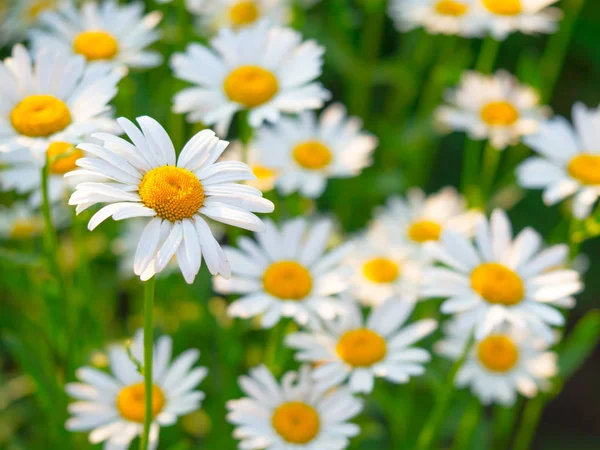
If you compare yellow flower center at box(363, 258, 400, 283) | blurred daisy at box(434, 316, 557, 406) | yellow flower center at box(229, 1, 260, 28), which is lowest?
blurred daisy at box(434, 316, 557, 406)

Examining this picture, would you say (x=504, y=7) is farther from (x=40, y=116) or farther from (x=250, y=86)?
(x=40, y=116)

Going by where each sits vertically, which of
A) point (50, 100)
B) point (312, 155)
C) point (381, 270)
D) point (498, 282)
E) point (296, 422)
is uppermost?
point (50, 100)

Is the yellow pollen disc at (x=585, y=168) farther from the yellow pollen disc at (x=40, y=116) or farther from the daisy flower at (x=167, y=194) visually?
the yellow pollen disc at (x=40, y=116)

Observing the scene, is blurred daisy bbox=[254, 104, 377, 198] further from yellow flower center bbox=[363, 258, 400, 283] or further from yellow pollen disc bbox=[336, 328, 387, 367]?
yellow pollen disc bbox=[336, 328, 387, 367]

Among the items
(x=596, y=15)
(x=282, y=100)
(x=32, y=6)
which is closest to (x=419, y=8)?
(x=282, y=100)

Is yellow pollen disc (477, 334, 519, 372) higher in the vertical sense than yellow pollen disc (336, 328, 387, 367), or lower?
lower

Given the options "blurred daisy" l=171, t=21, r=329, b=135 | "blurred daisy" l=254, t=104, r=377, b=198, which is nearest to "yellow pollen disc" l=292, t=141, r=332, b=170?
"blurred daisy" l=254, t=104, r=377, b=198

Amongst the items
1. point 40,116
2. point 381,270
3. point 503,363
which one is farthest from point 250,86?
point 503,363
